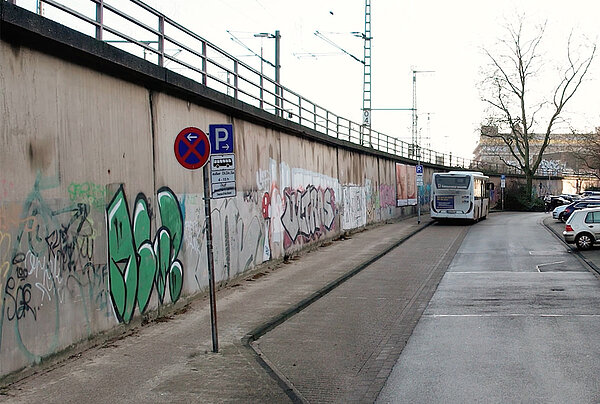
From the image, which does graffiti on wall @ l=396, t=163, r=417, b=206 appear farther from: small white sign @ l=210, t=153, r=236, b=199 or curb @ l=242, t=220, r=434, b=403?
small white sign @ l=210, t=153, r=236, b=199

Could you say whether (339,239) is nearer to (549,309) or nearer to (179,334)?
(549,309)

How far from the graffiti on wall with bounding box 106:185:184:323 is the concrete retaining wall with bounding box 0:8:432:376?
0.02 meters

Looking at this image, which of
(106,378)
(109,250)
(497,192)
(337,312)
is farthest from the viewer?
(497,192)

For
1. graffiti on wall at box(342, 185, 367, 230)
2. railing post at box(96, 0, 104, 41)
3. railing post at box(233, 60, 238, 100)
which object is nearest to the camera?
railing post at box(96, 0, 104, 41)

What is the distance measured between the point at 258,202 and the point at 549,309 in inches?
306

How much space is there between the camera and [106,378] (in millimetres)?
7863

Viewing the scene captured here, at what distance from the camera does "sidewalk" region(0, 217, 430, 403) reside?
725 centimetres

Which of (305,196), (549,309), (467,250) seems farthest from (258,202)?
(467,250)

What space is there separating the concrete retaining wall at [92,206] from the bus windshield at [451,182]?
81.1 ft

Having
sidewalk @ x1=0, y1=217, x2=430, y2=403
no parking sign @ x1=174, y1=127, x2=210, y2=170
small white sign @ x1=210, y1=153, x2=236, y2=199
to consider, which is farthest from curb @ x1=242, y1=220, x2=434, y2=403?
no parking sign @ x1=174, y1=127, x2=210, y2=170

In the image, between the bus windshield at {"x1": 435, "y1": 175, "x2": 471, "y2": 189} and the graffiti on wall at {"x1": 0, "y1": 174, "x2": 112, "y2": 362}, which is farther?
the bus windshield at {"x1": 435, "y1": 175, "x2": 471, "y2": 189}

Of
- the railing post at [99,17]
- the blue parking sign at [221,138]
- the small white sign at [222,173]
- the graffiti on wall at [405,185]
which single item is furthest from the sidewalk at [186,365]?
the graffiti on wall at [405,185]

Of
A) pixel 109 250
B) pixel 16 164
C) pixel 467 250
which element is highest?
pixel 16 164

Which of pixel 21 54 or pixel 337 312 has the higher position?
pixel 21 54
